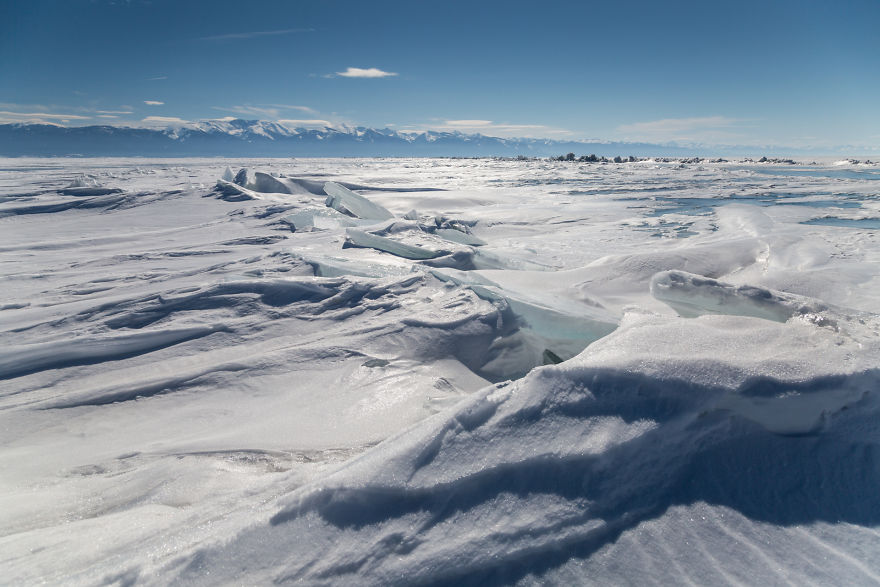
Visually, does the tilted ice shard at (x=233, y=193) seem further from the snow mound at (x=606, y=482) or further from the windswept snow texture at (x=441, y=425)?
the snow mound at (x=606, y=482)

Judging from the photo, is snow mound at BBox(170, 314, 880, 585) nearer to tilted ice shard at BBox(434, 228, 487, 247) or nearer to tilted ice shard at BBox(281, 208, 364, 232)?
tilted ice shard at BBox(434, 228, 487, 247)

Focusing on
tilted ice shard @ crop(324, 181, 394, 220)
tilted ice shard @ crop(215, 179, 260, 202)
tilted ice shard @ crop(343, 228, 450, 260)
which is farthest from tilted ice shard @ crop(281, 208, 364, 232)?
tilted ice shard @ crop(215, 179, 260, 202)

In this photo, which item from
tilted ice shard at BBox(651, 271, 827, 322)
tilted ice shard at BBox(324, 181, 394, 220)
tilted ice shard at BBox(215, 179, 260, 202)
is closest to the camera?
tilted ice shard at BBox(651, 271, 827, 322)

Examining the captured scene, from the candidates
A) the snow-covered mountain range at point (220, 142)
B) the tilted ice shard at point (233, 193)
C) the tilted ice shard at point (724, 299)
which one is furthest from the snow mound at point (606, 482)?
the snow-covered mountain range at point (220, 142)

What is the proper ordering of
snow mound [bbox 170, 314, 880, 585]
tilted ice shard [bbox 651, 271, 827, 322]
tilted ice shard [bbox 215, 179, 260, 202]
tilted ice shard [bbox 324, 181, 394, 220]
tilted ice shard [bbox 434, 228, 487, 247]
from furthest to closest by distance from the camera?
tilted ice shard [bbox 215, 179, 260, 202]
tilted ice shard [bbox 324, 181, 394, 220]
tilted ice shard [bbox 434, 228, 487, 247]
tilted ice shard [bbox 651, 271, 827, 322]
snow mound [bbox 170, 314, 880, 585]

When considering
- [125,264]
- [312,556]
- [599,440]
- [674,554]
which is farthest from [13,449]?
[125,264]
